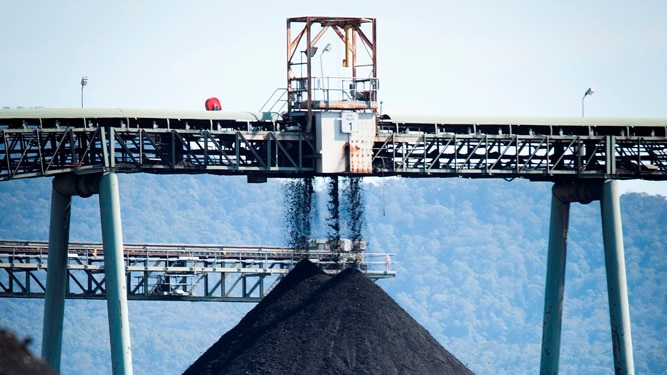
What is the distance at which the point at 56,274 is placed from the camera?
184 feet

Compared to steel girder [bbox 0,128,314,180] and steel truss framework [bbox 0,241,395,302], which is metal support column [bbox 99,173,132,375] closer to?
steel girder [bbox 0,128,314,180]

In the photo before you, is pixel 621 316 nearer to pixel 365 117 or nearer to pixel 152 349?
pixel 365 117

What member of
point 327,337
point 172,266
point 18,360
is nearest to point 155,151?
point 327,337

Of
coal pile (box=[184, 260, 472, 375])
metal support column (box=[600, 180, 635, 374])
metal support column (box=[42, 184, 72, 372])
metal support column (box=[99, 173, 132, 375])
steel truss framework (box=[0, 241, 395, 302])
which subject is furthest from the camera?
steel truss framework (box=[0, 241, 395, 302])

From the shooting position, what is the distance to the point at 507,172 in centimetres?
5772

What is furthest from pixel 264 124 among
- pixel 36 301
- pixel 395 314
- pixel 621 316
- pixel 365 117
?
pixel 36 301

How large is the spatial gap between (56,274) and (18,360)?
28179 millimetres

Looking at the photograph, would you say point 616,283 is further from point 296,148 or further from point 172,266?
point 172,266

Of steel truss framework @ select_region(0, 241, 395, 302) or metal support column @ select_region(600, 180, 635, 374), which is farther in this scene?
steel truss framework @ select_region(0, 241, 395, 302)

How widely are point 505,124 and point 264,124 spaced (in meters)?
8.33

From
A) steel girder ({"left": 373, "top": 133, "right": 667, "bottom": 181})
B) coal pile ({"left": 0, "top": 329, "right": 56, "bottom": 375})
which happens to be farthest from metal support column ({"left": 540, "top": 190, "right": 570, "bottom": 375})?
coal pile ({"left": 0, "top": 329, "right": 56, "bottom": 375})

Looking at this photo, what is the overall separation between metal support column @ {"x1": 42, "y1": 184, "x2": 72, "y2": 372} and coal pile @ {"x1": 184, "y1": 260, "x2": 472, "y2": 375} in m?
4.71

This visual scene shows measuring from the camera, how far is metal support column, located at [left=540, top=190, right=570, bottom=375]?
60.0m

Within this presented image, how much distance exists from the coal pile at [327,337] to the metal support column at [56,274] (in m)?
4.71
